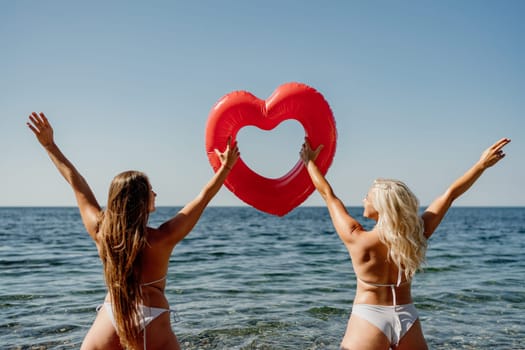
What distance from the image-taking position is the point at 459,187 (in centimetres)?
348

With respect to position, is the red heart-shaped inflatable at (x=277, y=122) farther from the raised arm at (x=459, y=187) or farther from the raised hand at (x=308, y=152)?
the raised arm at (x=459, y=187)

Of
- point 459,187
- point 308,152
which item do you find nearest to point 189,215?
point 308,152

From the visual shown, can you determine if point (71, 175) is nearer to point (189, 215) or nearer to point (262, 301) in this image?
point (189, 215)

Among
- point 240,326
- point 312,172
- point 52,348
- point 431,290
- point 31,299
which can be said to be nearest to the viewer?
point 312,172

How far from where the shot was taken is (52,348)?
5.69m

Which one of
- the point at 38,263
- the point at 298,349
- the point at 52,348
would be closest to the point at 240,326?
the point at 298,349

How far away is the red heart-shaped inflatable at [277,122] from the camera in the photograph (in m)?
4.19

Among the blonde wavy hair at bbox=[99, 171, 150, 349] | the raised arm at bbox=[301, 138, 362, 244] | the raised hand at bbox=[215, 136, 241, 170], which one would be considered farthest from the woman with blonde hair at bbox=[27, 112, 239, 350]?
the raised arm at bbox=[301, 138, 362, 244]

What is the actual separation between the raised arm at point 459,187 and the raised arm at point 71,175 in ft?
7.22

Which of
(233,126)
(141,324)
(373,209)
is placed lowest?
(141,324)

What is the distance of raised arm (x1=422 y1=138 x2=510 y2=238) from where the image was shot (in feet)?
11.1

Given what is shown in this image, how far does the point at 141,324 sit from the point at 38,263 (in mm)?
10725

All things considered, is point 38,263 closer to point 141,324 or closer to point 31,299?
point 31,299

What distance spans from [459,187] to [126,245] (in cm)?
229
